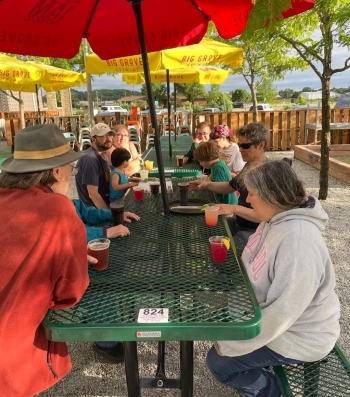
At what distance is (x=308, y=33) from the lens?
7.17 m

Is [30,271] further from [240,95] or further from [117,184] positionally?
[240,95]

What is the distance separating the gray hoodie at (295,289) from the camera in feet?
5.09

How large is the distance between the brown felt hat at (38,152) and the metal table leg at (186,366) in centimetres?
108

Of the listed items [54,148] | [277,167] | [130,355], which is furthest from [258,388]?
[54,148]

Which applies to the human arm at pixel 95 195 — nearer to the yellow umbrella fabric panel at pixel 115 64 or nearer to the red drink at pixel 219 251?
the red drink at pixel 219 251

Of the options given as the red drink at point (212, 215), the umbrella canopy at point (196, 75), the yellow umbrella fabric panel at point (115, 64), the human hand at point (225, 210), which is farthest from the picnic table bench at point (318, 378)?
the umbrella canopy at point (196, 75)

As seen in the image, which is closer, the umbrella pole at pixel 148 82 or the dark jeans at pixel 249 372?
the dark jeans at pixel 249 372

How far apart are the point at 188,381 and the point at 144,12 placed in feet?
10.7

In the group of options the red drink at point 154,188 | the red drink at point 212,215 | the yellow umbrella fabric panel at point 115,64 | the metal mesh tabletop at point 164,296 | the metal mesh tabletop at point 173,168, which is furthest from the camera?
the yellow umbrella fabric panel at point 115,64

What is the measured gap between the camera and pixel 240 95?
2077 inches

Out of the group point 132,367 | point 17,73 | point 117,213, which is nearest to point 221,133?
point 117,213

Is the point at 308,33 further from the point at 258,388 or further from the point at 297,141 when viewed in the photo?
the point at 258,388

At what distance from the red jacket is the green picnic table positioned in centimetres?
10

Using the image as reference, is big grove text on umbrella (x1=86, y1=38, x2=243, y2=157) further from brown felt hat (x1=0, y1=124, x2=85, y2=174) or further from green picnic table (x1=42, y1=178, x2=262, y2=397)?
brown felt hat (x1=0, y1=124, x2=85, y2=174)
